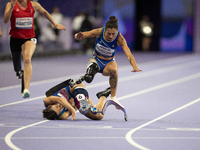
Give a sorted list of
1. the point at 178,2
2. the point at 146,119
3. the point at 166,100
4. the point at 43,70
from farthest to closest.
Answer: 1. the point at 178,2
2. the point at 43,70
3. the point at 166,100
4. the point at 146,119

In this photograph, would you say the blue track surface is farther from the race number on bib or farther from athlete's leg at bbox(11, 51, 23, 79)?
the race number on bib

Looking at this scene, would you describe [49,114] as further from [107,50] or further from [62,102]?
[107,50]

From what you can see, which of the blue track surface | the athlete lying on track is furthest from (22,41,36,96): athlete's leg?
the athlete lying on track

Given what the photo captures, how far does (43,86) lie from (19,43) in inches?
105

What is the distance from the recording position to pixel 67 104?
6.38m

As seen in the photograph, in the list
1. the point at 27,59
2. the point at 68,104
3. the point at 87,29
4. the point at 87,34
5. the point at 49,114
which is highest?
the point at 87,34

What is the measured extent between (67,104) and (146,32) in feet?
62.0

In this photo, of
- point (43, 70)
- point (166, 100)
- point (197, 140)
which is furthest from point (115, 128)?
point (43, 70)

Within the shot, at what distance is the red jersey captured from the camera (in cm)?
765

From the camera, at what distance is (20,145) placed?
4.98m

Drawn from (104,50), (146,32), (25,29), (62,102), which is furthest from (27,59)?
(146,32)

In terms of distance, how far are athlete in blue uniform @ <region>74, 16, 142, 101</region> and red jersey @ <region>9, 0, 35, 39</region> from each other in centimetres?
129

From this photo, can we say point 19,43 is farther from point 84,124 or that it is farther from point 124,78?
point 124,78

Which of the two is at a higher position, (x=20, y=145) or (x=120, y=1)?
(x=120, y=1)
